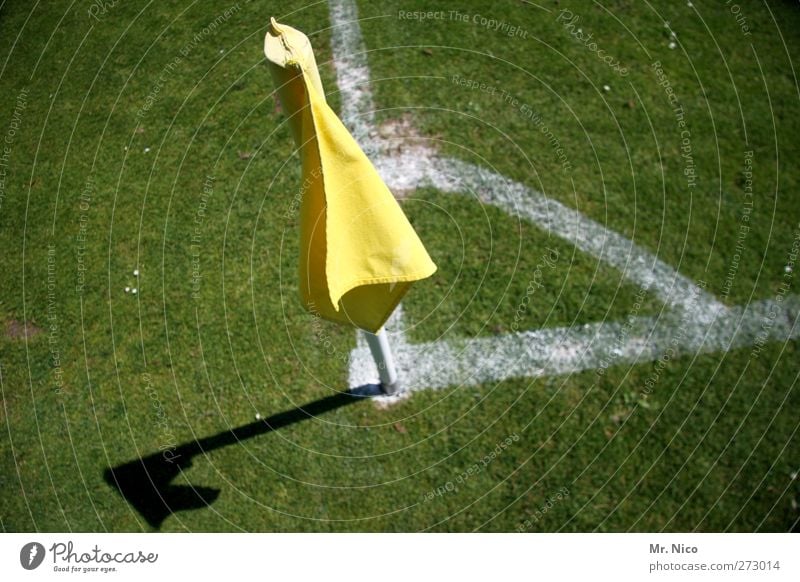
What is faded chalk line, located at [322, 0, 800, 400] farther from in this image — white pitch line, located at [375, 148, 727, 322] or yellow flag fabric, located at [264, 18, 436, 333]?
yellow flag fabric, located at [264, 18, 436, 333]

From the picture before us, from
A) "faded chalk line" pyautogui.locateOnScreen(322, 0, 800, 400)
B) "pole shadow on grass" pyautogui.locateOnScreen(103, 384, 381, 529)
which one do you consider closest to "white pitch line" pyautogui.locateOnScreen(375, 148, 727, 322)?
"faded chalk line" pyautogui.locateOnScreen(322, 0, 800, 400)

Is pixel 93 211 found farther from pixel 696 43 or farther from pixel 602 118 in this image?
pixel 696 43

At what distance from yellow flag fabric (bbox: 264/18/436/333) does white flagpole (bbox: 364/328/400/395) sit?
0.84 metres

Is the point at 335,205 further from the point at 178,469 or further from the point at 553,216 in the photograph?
the point at 553,216

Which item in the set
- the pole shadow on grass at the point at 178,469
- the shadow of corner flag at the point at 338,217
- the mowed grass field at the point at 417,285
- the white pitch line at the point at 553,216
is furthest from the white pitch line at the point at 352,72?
the shadow of corner flag at the point at 338,217

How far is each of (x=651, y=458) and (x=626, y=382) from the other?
2.06 ft

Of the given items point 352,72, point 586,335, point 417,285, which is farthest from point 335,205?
point 352,72

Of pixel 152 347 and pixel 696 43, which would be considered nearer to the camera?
pixel 152 347

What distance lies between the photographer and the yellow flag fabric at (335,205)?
3.24m

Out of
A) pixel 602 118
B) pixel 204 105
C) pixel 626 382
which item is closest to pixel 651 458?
pixel 626 382

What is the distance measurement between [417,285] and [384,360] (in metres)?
1.17

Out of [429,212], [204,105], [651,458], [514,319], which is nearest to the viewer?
[651,458]

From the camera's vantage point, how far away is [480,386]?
577 centimetres

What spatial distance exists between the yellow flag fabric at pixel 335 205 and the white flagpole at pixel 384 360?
0.84m
